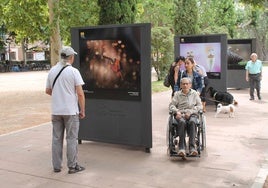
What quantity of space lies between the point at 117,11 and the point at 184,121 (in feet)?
24.0

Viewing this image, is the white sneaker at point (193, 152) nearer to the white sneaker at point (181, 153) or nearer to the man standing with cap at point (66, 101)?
the white sneaker at point (181, 153)

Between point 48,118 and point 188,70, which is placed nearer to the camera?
point 188,70

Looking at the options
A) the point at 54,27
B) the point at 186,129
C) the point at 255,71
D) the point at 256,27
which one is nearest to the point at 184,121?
the point at 186,129

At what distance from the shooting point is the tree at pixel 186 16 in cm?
2259

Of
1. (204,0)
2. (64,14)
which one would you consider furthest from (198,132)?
(204,0)

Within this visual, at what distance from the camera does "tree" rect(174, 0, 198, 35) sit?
74.1 feet

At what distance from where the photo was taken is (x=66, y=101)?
605cm

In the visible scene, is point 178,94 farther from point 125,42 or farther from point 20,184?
point 20,184

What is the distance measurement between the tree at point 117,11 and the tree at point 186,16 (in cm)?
921

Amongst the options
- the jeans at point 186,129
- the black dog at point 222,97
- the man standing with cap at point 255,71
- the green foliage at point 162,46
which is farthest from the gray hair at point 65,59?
the green foliage at point 162,46

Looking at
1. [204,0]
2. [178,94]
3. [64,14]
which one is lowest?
[178,94]

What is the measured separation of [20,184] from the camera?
18.8 feet

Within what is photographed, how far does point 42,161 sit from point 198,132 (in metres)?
2.64

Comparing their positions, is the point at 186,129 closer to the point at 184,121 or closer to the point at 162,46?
the point at 184,121
